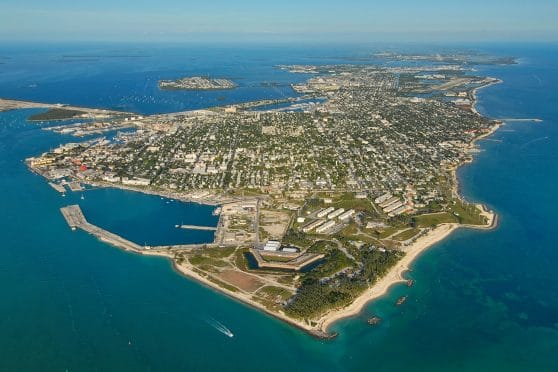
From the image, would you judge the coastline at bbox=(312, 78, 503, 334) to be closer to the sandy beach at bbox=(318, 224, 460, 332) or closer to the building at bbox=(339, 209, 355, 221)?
the sandy beach at bbox=(318, 224, 460, 332)

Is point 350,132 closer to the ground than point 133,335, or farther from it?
farther from it

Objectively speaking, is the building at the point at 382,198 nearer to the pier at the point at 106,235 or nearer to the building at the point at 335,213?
the building at the point at 335,213

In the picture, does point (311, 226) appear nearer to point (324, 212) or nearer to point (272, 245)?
point (324, 212)

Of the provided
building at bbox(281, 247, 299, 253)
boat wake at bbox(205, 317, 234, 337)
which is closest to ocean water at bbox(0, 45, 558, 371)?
boat wake at bbox(205, 317, 234, 337)

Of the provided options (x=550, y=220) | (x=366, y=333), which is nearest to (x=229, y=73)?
(x=550, y=220)

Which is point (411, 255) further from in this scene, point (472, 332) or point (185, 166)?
point (185, 166)

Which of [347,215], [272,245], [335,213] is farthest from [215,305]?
[347,215]
